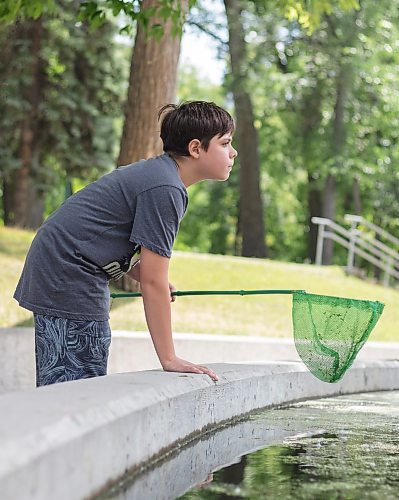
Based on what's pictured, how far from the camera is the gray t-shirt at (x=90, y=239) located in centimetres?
404

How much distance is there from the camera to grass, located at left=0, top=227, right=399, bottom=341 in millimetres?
11312

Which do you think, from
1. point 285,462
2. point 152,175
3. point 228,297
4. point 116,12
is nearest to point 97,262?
point 152,175

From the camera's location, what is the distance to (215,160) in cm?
431

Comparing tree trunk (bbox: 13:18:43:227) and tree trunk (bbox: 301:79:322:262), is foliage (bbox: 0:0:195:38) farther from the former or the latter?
tree trunk (bbox: 301:79:322:262)

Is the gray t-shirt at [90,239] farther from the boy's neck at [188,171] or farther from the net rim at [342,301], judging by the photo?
the net rim at [342,301]

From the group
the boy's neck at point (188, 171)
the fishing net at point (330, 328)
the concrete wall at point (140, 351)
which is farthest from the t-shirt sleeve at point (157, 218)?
the concrete wall at point (140, 351)

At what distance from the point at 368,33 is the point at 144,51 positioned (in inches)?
551

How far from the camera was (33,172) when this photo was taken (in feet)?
72.9

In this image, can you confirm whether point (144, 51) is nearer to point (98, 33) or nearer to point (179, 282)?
point (179, 282)

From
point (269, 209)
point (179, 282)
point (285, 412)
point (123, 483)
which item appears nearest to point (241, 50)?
point (179, 282)

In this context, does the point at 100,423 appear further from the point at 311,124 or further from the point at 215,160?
the point at 311,124

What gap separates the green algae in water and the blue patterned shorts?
0.77m

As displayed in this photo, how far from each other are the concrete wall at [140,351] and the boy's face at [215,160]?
350 centimetres

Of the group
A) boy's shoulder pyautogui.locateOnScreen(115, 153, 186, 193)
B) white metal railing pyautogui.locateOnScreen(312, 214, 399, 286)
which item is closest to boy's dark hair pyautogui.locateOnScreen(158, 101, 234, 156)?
boy's shoulder pyautogui.locateOnScreen(115, 153, 186, 193)
